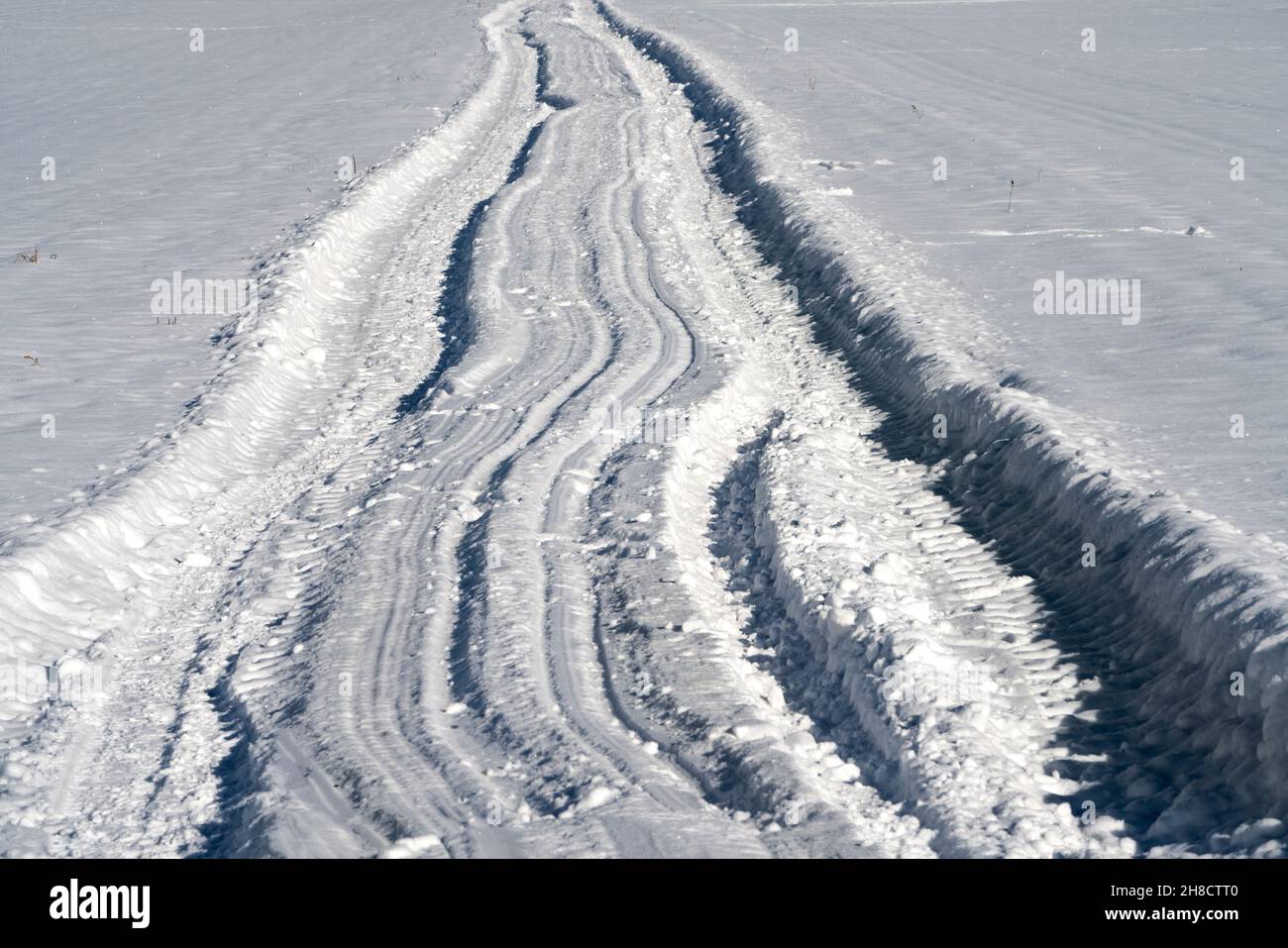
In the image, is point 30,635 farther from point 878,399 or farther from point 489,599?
point 878,399

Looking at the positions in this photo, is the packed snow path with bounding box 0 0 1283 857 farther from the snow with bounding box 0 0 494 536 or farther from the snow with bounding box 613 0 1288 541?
the snow with bounding box 613 0 1288 541

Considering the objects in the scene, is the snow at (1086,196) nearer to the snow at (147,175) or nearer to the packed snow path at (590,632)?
the packed snow path at (590,632)

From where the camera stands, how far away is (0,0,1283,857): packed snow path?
4.48m

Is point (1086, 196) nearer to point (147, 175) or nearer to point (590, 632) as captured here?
point (590, 632)

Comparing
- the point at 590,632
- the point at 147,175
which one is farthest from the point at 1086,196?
the point at 147,175

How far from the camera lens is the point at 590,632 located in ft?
18.9

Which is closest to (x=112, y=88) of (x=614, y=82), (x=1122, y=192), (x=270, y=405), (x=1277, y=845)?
(x=614, y=82)

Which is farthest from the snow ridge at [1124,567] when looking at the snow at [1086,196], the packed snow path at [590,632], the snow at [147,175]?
the snow at [147,175]

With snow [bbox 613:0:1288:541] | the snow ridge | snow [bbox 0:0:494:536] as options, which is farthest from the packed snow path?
snow [bbox 613:0:1288:541]

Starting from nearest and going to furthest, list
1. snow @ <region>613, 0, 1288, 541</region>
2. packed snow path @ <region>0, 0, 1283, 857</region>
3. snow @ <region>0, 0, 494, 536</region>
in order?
packed snow path @ <region>0, 0, 1283, 857</region>
snow @ <region>613, 0, 1288, 541</region>
snow @ <region>0, 0, 494, 536</region>

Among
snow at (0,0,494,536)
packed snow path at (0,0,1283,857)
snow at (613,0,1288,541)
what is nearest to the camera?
packed snow path at (0,0,1283,857)

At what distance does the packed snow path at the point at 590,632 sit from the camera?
4.48 meters

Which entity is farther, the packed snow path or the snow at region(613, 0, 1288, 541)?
the snow at region(613, 0, 1288, 541)

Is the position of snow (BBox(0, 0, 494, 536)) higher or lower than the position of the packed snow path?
higher
